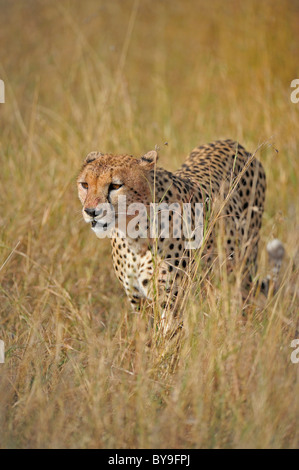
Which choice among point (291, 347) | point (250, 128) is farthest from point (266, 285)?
point (250, 128)

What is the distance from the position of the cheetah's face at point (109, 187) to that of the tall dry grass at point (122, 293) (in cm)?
44

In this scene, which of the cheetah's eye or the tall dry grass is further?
the cheetah's eye

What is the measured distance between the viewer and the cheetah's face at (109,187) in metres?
2.68

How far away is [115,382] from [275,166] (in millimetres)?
2474

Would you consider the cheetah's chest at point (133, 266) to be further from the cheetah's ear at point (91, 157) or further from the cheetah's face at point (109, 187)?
the cheetah's ear at point (91, 157)

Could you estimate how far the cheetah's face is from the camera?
2.68 metres
